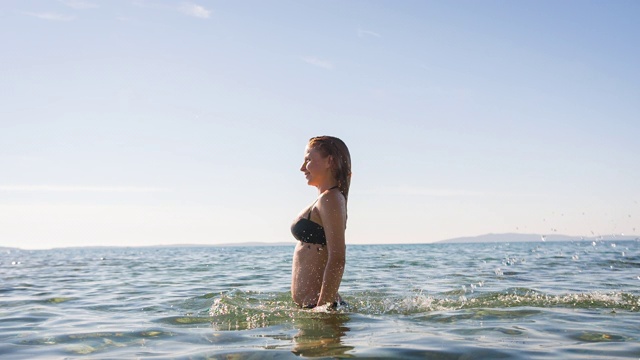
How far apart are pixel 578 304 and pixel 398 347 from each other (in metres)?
4.13

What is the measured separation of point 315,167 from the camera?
6148mm

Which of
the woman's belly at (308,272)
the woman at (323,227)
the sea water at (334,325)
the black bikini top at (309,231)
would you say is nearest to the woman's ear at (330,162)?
the woman at (323,227)

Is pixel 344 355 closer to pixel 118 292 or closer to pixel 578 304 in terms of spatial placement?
pixel 578 304

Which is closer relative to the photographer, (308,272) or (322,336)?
(322,336)

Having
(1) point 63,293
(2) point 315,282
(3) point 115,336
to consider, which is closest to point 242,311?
(2) point 315,282

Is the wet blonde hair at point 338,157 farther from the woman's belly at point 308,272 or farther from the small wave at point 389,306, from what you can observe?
the small wave at point 389,306

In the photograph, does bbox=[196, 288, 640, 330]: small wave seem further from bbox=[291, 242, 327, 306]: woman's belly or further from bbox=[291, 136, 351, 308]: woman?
bbox=[291, 136, 351, 308]: woman

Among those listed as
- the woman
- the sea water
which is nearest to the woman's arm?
the woman

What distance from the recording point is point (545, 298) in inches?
332

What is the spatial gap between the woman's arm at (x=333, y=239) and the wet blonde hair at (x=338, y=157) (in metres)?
0.22

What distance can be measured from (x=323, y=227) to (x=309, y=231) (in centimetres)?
21

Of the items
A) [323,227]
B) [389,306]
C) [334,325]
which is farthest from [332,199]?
[389,306]

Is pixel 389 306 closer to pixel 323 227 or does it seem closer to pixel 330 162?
pixel 323 227

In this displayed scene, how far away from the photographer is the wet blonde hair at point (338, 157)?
6.11m
